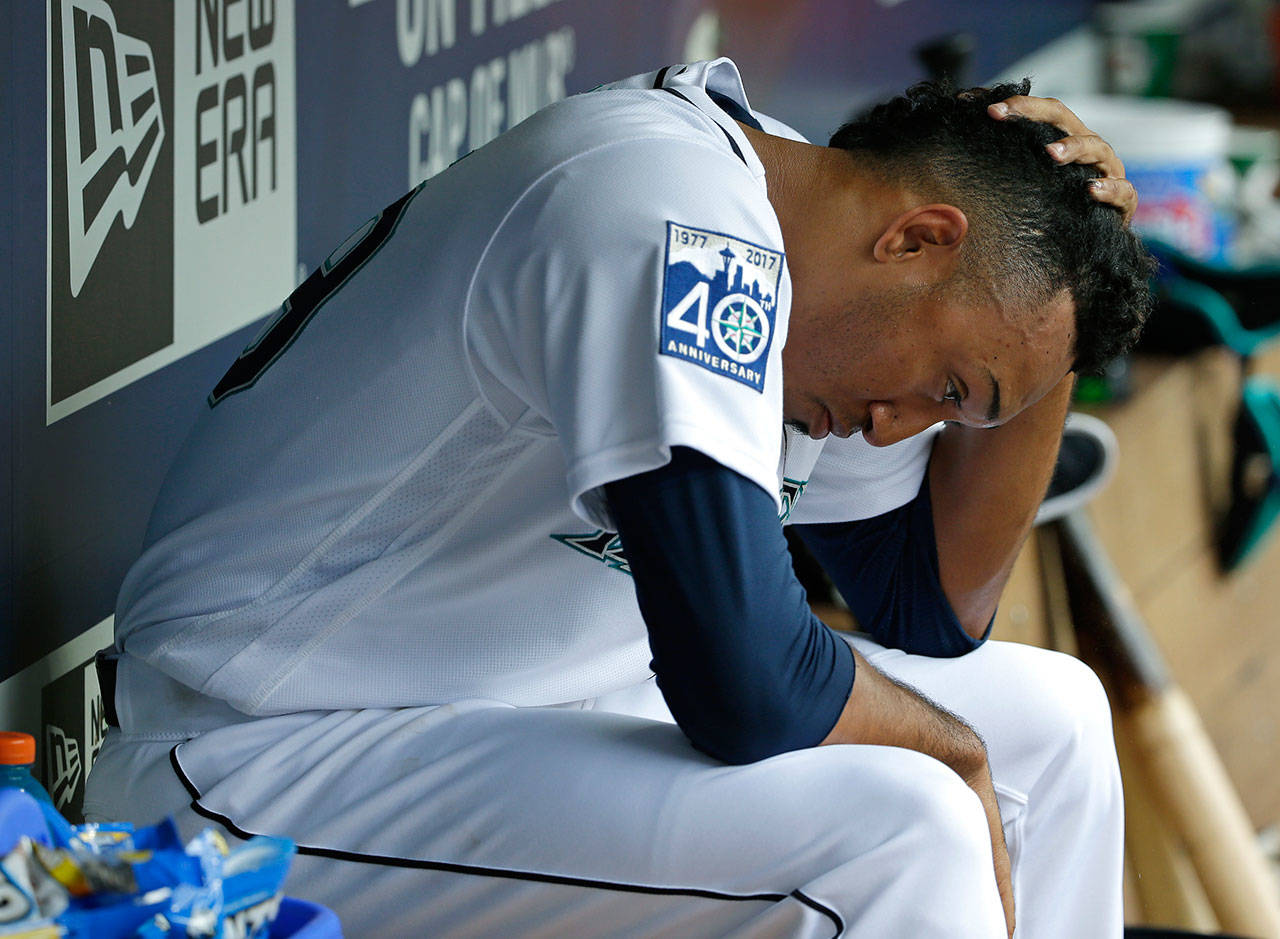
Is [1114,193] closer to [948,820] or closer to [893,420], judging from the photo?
[893,420]

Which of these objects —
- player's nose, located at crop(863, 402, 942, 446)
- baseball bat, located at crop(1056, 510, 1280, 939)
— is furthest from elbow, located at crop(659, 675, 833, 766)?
baseball bat, located at crop(1056, 510, 1280, 939)

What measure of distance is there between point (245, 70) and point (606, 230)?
Answer: 2.28 feet

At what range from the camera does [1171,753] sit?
2.04 metres

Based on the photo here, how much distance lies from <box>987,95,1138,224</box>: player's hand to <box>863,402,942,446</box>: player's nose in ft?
0.63

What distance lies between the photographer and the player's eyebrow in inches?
41.1

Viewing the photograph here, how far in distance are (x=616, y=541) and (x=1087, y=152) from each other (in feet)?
1.42

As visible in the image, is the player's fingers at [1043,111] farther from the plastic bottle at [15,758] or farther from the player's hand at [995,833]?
the plastic bottle at [15,758]

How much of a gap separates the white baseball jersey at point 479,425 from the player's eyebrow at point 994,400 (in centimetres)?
17

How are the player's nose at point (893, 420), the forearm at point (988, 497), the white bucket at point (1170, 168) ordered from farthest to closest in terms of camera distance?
the white bucket at point (1170, 168) < the forearm at point (988, 497) < the player's nose at point (893, 420)

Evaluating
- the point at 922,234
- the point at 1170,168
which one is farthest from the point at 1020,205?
the point at 1170,168

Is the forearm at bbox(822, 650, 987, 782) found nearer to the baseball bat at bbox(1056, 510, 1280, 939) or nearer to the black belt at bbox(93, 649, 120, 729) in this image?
the black belt at bbox(93, 649, 120, 729)

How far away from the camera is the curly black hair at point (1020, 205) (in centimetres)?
103

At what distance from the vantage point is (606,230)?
0.90 meters

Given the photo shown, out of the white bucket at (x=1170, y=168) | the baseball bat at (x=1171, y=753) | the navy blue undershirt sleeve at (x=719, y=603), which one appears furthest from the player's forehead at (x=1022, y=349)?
the white bucket at (x=1170, y=168)
